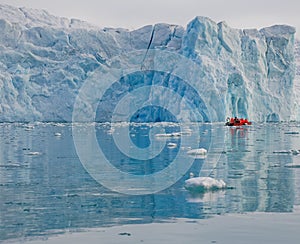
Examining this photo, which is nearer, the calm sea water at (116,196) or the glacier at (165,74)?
the calm sea water at (116,196)

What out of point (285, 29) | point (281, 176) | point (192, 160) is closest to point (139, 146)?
point (192, 160)

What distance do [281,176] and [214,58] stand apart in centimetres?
3102

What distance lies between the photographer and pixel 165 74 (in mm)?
41250

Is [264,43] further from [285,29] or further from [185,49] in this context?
[185,49]

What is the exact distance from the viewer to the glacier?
39.1 metres

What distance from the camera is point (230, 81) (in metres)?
39.9

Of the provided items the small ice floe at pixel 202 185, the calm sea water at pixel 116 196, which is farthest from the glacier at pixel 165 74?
the small ice floe at pixel 202 185

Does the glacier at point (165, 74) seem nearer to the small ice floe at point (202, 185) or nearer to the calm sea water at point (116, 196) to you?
the calm sea water at point (116, 196)

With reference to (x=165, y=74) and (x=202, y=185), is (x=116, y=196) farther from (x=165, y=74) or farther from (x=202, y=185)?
(x=165, y=74)

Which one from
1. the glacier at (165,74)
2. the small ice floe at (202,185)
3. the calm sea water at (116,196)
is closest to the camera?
the calm sea water at (116,196)

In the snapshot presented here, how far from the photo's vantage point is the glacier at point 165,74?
3912 cm

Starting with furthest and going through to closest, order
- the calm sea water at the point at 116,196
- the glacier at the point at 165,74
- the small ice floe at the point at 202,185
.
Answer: the glacier at the point at 165,74, the small ice floe at the point at 202,185, the calm sea water at the point at 116,196

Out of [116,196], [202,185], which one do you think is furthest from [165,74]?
[116,196]

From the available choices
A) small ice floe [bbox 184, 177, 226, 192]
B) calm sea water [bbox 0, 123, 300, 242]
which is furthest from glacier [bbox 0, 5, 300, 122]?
small ice floe [bbox 184, 177, 226, 192]
